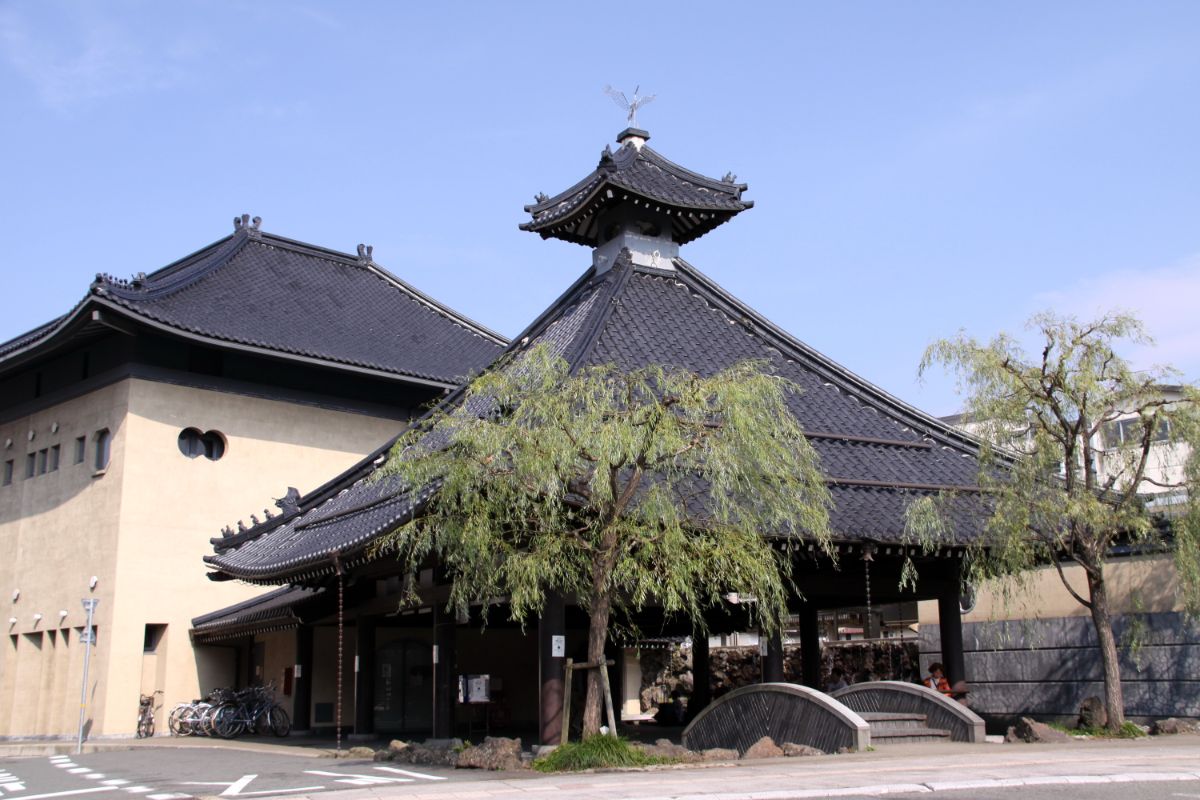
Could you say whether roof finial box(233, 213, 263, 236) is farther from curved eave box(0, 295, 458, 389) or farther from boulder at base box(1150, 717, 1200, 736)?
boulder at base box(1150, 717, 1200, 736)

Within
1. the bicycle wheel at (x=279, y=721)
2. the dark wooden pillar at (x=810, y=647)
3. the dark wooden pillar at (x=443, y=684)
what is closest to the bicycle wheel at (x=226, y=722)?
the bicycle wheel at (x=279, y=721)

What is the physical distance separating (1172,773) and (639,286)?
13.2 meters

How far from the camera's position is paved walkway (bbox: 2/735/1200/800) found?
10.3 metres

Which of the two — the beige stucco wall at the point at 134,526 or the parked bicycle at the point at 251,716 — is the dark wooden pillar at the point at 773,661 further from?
the beige stucco wall at the point at 134,526

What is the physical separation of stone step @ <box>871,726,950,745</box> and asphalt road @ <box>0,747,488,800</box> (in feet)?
17.5

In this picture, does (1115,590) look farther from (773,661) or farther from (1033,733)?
(773,661)

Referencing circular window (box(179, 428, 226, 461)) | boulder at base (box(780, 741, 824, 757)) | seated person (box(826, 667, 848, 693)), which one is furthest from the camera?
circular window (box(179, 428, 226, 461))

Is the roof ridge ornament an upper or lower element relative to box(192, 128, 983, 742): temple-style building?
upper

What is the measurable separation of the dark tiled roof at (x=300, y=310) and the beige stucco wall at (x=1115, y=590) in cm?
1537

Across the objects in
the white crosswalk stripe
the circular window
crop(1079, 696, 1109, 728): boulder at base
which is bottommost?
the white crosswalk stripe

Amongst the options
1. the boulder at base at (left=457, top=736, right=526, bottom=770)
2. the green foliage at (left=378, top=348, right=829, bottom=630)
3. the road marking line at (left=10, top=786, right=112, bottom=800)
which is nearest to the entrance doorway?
the boulder at base at (left=457, top=736, right=526, bottom=770)

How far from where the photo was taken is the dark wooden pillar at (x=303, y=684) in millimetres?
24344

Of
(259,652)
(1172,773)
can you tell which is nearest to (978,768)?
(1172,773)

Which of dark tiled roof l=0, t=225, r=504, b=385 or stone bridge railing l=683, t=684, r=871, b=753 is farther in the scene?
dark tiled roof l=0, t=225, r=504, b=385
